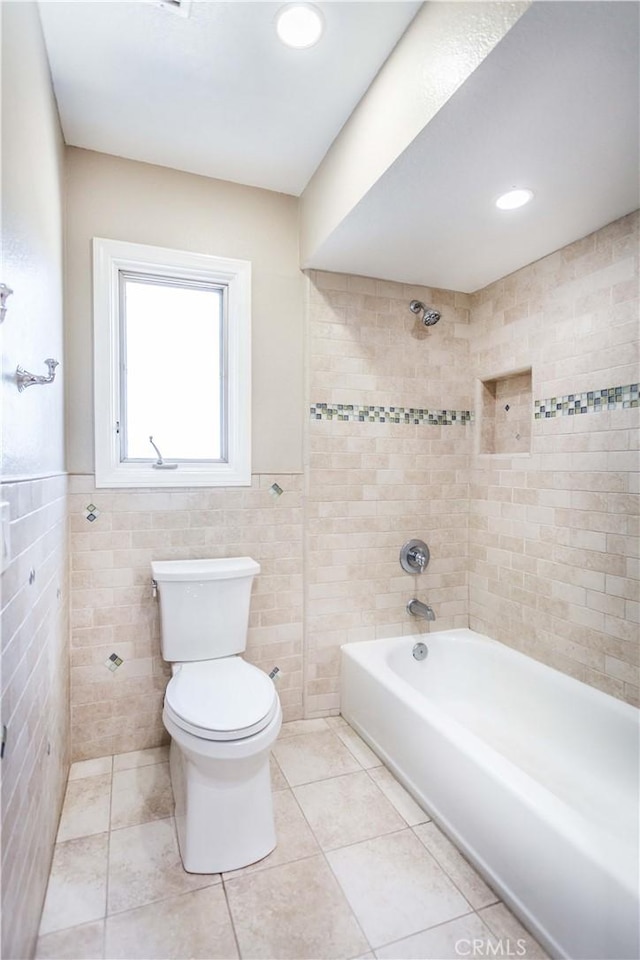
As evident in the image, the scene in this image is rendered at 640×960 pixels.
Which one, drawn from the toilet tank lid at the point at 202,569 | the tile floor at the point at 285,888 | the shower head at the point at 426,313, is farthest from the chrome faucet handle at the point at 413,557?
the shower head at the point at 426,313

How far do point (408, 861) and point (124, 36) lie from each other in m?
2.79

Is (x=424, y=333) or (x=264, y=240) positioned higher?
(x=264, y=240)

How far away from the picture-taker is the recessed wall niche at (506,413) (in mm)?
2400

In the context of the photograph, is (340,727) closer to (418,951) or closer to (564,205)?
(418,951)

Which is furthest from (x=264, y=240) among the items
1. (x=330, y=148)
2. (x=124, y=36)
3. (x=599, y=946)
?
(x=599, y=946)

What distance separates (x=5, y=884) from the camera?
36.3 inches

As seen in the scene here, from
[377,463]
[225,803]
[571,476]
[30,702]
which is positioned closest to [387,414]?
[377,463]

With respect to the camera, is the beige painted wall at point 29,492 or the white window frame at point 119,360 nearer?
the beige painted wall at point 29,492

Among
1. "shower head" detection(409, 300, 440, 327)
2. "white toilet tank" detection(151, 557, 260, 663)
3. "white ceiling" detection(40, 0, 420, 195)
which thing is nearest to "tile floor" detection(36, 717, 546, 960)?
"white toilet tank" detection(151, 557, 260, 663)

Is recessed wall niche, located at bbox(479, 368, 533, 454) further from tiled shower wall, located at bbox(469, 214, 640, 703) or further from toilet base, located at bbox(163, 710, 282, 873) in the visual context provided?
toilet base, located at bbox(163, 710, 282, 873)

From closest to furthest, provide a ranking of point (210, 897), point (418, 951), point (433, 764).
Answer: point (418, 951) < point (210, 897) < point (433, 764)

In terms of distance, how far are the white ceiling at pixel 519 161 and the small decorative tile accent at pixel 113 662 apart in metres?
2.01

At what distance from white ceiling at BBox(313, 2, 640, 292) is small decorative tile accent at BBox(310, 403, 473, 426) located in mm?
675

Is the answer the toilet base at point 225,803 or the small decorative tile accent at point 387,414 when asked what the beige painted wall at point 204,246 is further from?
the toilet base at point 225,803
